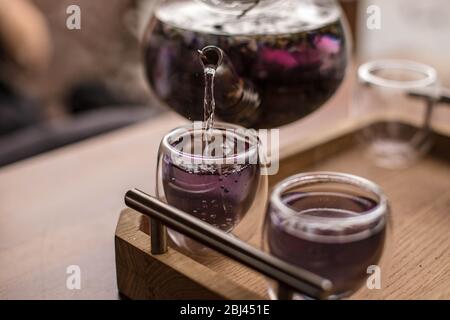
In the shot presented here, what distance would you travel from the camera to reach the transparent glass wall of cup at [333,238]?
0.51 meters

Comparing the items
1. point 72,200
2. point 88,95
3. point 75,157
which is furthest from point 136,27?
point 72,200

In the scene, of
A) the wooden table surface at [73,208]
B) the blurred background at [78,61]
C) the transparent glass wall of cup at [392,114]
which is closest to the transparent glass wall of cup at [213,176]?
the wooden table surface at [73,208]

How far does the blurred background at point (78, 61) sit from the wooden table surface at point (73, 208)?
0.36 meters

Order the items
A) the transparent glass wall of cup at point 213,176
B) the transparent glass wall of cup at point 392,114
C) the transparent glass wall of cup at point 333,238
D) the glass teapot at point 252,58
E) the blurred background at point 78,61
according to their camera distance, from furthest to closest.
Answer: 1. the blurred background at point 78,61
2. the transparent glass wall of cup at point 392,114
3. the glass teapot at point 252,58
4. the transparent glass wall of cup at point 213,176
5. the transparent glass wall of cup at point 333,238

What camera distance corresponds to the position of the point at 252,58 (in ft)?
2.40

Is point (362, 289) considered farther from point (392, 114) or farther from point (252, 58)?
point (392, 114)

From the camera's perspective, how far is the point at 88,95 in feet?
5.85

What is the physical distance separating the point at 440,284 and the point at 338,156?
1.10ft

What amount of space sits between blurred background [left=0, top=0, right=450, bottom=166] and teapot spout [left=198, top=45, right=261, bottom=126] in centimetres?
64

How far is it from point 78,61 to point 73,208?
1.29m

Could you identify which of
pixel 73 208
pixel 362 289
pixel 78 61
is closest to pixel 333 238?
pixel 362 289

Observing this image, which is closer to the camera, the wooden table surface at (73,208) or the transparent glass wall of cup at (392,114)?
the wooden table surface at (73,208)

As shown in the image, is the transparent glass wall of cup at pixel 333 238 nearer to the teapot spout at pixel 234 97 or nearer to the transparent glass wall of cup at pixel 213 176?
the transparent glass wall of cup at pixel 213 176
